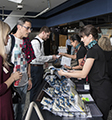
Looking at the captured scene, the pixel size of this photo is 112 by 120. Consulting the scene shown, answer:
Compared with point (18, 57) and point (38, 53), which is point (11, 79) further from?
point (38, 53)

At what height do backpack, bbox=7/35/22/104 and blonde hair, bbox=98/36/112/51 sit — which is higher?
blonde hair, bbox=98/36/112/51

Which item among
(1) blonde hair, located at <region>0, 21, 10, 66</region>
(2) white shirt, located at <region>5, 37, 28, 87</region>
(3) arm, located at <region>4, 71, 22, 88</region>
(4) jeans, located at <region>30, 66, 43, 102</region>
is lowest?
(4) jeans, located at <region>30, 66, 43, 102</region>

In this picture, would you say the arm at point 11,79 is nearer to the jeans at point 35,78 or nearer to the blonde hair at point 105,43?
the jeans at point 35,78

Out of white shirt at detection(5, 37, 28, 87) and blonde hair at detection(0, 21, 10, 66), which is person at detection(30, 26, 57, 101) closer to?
white shirt at detection(5, 37, 28, 87)

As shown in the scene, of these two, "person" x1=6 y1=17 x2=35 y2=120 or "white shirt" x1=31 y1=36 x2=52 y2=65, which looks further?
"white shirt" x1=31 y1=36 x2=52 y2=65

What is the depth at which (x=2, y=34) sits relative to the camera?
1.29 metres

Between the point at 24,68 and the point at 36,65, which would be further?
the point at 36,65

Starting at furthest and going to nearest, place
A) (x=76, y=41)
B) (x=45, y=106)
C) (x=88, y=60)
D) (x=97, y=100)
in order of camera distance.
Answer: (x=76, y=41) < (x=97, y=100) < (x=88, y=60) < (x=45, y=106)

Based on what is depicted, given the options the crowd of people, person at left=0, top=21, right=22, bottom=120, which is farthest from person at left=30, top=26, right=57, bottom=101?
person at left=0, top=21, right=22, bottom=120

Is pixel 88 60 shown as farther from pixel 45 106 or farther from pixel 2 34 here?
pixel 2 34

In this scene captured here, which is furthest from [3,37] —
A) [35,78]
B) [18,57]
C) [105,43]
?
[105,43]

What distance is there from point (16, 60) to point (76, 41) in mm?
1876

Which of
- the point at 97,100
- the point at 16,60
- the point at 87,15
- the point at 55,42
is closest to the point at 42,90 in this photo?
the point at 16,60

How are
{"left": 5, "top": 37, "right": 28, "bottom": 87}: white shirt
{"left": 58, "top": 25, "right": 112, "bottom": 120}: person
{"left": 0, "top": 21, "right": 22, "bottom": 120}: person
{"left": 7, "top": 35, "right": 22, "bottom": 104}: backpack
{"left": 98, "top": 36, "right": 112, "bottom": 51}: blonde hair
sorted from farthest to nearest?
{"left": 98, "top": 36, "right": 112, "bottom": 51}: blonde hair → {"left": 5, "top": 37, "right": 28, "bottom": 87}: white shirt → {"left": 58, "top": 25, "right": 112, "bottom": 120}: person → {"left": 7, "top": 35, "right": 22, "bottom": 104}: backpack → {"left": 0, "top": 21, "right": 22, "bottom": 120}: person
